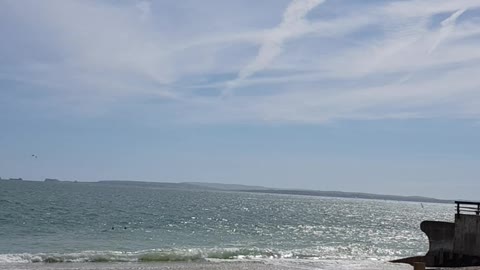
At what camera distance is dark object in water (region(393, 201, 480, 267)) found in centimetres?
2755

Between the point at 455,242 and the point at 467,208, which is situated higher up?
the point at 467,208

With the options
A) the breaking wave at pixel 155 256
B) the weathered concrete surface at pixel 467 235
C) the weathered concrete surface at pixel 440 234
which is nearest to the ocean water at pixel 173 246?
the breaking wave at pixel 155 256

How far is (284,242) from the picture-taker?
150 ft

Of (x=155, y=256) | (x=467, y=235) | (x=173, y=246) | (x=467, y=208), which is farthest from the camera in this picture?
(x=173, y=246)

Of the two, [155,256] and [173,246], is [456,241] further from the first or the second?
[173,246]

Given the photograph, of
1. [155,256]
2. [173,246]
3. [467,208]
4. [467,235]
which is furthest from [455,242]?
[173,246]

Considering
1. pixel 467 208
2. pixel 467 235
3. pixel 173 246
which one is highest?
pixel 467 208

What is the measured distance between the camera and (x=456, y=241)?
93.0ft

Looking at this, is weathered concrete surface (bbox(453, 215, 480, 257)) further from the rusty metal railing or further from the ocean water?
the ocean water

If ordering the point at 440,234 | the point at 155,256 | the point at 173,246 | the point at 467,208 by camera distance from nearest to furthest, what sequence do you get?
1. the point at 440,234
2. the point at 467,208
3. the point at 155,256
4. the point at 173,246

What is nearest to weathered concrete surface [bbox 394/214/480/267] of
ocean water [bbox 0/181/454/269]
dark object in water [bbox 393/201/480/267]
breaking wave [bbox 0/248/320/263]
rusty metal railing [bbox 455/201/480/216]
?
dark object in water [bbox 393/201/480/267]

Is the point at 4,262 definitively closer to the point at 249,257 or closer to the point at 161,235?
the point at 249,257

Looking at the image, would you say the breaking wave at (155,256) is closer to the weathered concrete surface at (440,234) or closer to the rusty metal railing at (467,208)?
the weathered concrete surface at (440,234)

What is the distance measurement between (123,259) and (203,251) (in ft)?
19.4
